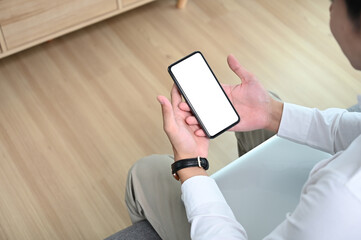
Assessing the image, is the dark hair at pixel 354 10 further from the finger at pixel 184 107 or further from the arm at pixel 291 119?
the finger at pixel 184 107

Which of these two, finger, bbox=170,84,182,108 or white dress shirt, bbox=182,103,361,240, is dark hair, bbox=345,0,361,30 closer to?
white dress shirt, bbox=182,103,361,240

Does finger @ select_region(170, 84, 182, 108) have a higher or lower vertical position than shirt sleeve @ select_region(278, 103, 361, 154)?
higher

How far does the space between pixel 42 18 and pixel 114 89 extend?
1.28ft

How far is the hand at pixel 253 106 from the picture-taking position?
114cm

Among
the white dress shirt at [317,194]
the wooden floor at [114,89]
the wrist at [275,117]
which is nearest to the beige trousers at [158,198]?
the white dress shirt at [317,194]

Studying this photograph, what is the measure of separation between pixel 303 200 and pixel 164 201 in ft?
1.22

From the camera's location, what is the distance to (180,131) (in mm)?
1047

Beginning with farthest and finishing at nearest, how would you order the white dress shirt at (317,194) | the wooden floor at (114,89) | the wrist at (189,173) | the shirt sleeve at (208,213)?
the wooden floor at (114,89) < the wrist at (189,173) < the shirt sleeve at (208,213) < the white dress shirt at (317,194)

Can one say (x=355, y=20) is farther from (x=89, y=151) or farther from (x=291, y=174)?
(x=89, y=151)

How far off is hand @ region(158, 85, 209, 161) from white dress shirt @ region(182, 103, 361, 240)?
9 cm

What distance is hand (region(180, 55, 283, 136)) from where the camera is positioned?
1138 millimetres

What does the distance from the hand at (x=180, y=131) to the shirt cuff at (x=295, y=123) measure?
7.5 inches

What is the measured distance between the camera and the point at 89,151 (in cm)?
167

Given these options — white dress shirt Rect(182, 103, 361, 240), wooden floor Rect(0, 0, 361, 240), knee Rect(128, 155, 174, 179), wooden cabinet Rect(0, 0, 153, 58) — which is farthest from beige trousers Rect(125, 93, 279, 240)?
wooden cabinet Rect(0, 0, 153, 58)
